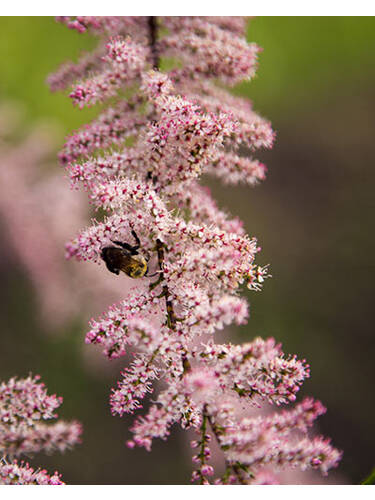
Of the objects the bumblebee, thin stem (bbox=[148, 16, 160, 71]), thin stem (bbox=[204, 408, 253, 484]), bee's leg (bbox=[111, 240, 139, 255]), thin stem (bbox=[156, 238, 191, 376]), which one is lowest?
thin stem (bbox=[204, 408, 253, 484])

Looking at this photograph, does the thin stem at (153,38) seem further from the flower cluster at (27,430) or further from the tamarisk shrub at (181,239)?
the flower cluster at (27,430)

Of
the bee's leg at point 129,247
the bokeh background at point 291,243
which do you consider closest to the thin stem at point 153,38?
the bee's leg at point 129,247

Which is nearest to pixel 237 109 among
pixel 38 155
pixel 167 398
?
pixel 167 398

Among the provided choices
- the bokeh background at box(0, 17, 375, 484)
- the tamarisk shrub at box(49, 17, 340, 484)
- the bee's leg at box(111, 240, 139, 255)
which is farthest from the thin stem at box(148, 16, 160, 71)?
the bokeh background at box(0, 17, 375, 484)

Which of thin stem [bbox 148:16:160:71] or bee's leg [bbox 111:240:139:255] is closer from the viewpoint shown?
bee's leg [bbox 111:240:139:255]

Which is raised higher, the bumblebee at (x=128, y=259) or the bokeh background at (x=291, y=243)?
the bokeh background at (x=291, y=243)

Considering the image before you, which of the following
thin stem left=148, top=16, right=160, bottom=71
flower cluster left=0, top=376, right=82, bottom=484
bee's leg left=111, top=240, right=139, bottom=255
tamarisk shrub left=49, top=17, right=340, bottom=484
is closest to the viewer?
tamarisk shrub left=49, top=17, right=340, bottom=484

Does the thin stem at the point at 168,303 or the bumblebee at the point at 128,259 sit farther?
the bumblebee at the point at 128,259

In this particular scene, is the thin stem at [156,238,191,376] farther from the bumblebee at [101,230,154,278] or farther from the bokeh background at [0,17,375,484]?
the bokeh background at [0,17,375,484]
